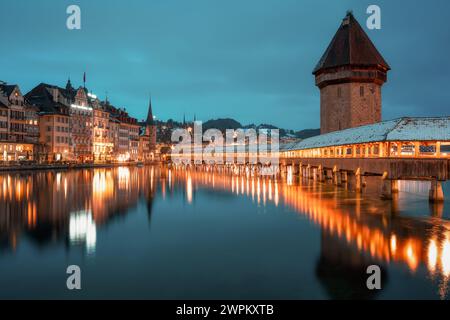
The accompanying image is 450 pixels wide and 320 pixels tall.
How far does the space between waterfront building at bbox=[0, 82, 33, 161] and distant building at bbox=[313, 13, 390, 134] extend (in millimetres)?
65487

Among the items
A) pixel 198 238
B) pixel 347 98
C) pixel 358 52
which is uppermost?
pixel 358 52

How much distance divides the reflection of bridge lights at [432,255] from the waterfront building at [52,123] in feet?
293

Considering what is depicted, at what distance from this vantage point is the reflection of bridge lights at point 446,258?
13250 mm

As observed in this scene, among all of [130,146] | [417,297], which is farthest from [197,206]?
[130,146]

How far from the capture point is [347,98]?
193 feet

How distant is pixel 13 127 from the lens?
8256 cm

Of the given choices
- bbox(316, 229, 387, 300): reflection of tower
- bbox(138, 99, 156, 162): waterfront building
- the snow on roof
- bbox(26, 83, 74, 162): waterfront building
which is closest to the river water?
bbox(316, 229, 387, 300): reflection of tower

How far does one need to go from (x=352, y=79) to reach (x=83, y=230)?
50.0 m

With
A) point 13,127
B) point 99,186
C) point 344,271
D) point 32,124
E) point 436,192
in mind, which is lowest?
point 344,271

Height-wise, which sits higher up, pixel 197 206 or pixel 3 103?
pixel 3 103

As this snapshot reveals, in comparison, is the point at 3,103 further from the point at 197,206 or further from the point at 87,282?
the point at 87,282

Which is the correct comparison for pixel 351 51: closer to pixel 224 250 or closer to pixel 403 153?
pixel 403 153

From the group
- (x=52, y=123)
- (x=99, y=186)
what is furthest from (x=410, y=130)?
(x=52, y=123)
